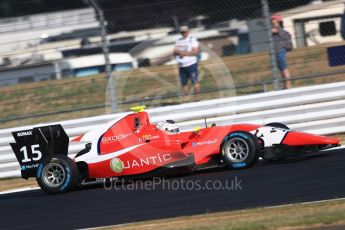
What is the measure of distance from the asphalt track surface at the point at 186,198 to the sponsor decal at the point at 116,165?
0.91ft

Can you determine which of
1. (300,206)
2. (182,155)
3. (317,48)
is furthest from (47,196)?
(317,48)

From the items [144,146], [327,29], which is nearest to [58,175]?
[144,146]

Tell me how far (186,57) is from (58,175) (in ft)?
14.6

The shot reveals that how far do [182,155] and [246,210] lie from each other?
2.60 metres

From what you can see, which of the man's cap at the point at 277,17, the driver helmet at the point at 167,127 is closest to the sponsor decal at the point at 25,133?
the driver helmet at the point at 167,127

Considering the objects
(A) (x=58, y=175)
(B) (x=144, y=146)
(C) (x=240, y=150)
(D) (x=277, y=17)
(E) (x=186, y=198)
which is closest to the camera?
(E) (x=186, y=198)

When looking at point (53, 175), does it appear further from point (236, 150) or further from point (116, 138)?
point (236, 150)

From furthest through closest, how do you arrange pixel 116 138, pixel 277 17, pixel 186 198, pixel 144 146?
pixel 277 17
pixel 116 138
pixel 144 146
pixel 186 198

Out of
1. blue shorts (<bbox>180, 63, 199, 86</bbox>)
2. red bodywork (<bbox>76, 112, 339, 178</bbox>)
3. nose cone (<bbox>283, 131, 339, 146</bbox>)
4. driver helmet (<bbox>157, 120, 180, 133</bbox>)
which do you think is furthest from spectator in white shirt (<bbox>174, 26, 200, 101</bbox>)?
nose cone (<bbox>283, 131, 339, 146</bbox>)

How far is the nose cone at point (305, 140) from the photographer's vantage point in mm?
9328

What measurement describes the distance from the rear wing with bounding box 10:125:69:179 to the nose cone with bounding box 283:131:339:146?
120 inches

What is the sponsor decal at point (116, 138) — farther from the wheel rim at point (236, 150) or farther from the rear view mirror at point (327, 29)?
the rear view mirror at point (327, 29)

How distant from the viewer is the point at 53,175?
9.95 metres

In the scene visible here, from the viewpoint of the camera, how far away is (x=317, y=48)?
14328 mm
